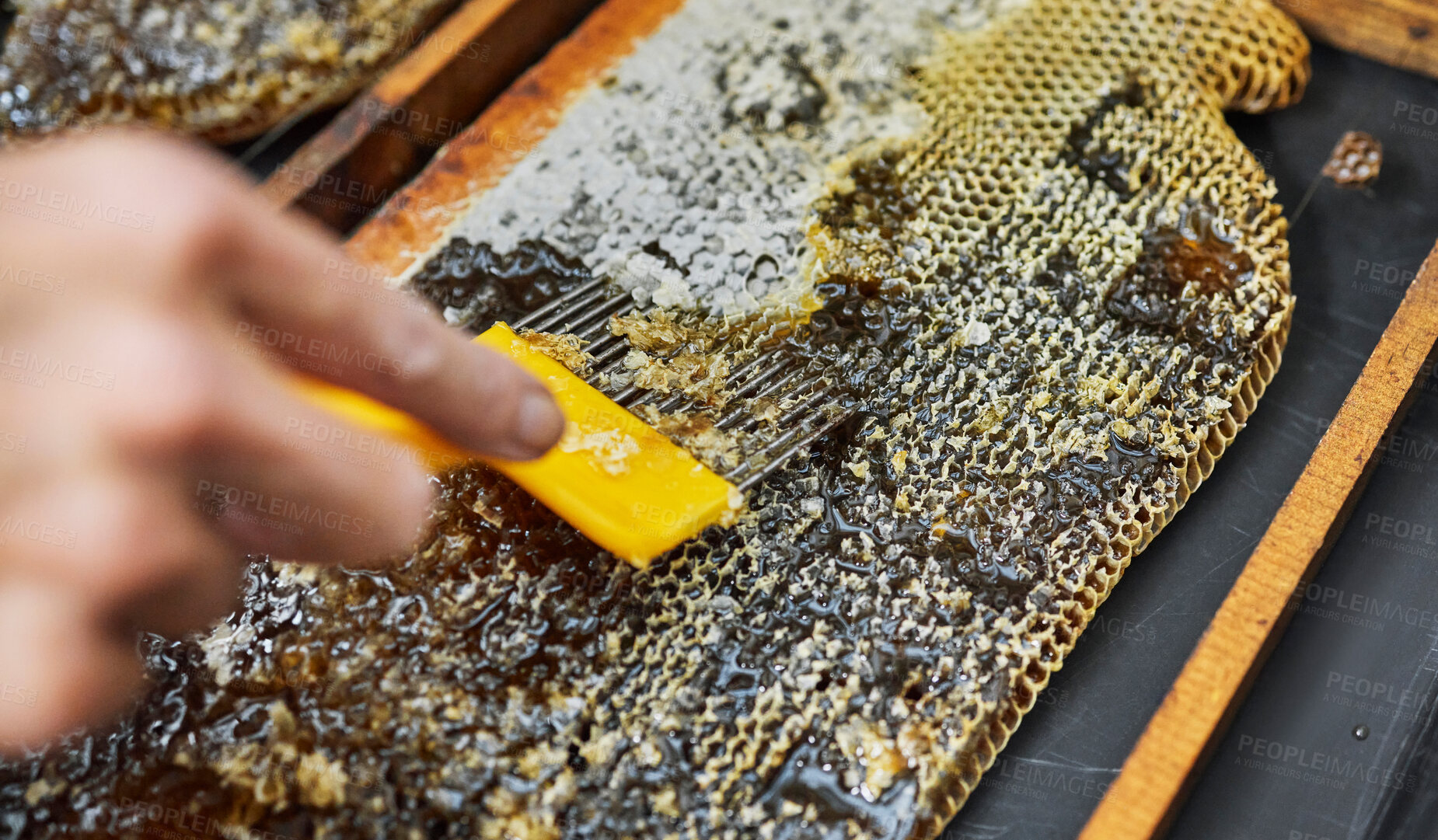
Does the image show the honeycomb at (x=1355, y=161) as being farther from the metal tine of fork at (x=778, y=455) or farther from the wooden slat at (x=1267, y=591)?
the metal tine of fork at (x=778, y=455)

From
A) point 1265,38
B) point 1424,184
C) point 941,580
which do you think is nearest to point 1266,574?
point 941,580

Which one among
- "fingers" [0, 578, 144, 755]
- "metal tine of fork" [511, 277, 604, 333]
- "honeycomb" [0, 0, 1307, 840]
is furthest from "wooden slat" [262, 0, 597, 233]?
"fingers" [0, 578, 144, 755]

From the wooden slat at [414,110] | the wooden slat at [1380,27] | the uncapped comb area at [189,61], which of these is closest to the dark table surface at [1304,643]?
the wooden slat at [1380,27]

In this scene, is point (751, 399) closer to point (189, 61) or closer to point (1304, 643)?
point (1304, 643)

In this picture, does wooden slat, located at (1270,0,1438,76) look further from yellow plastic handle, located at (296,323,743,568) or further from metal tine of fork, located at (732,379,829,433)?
yellow plastic handle, located at (296,323,743,568)

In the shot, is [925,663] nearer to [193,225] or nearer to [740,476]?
[740,476]
